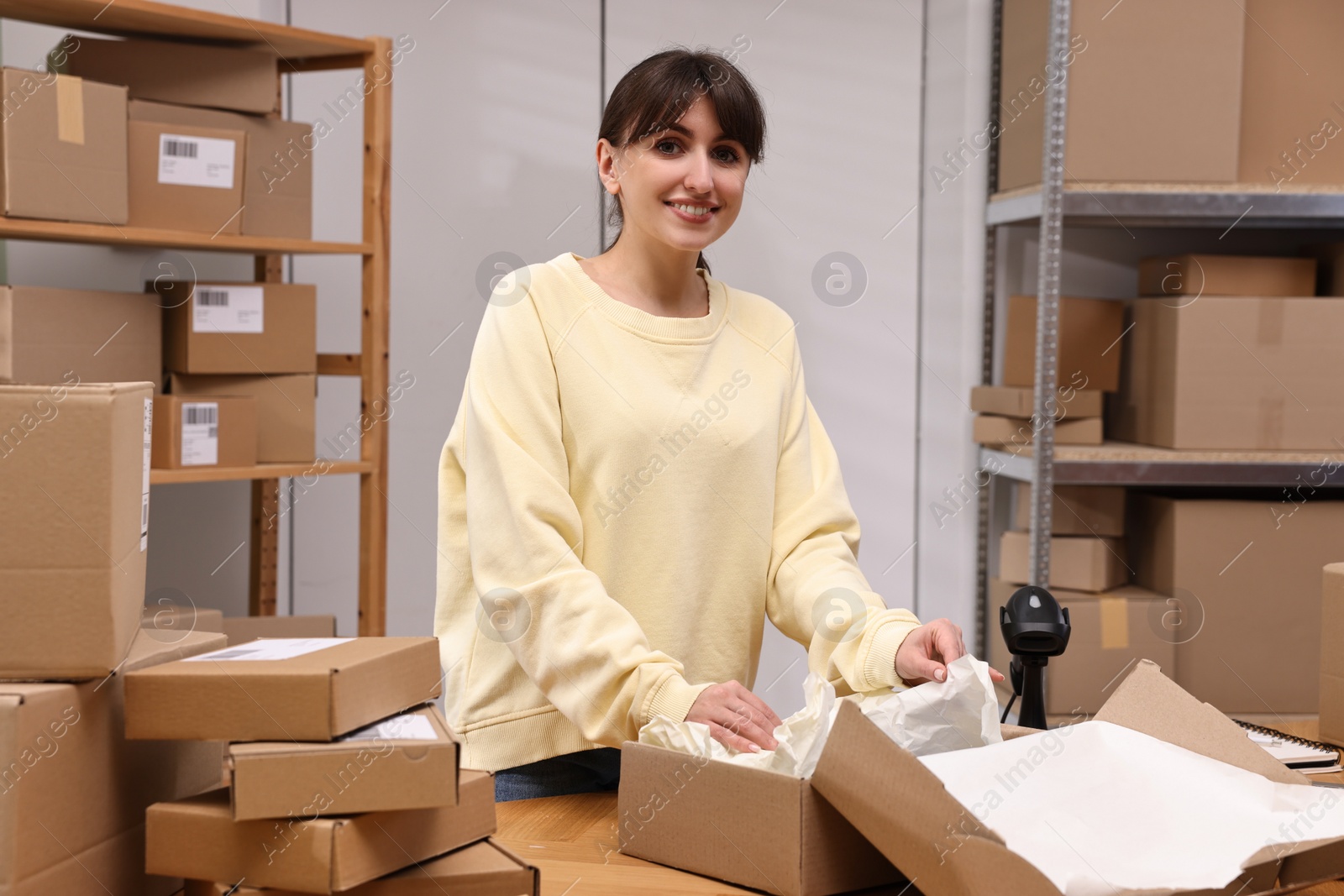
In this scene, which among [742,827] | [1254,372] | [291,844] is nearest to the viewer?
[291,844]

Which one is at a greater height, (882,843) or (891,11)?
(891,11)

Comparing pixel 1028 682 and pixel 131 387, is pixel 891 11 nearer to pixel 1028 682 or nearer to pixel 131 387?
pixel 1028 682

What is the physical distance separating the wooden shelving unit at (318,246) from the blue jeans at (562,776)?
1109mm

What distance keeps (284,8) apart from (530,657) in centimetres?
179

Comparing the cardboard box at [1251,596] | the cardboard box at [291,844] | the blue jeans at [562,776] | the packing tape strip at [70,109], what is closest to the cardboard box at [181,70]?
the packing tape strip at [70,109]

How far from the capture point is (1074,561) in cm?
239

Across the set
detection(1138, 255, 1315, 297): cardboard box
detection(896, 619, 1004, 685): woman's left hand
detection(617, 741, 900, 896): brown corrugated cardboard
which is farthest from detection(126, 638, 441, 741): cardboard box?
detection(1138, 255, 1315, 297): cardboard box

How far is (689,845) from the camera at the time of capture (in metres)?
0.84

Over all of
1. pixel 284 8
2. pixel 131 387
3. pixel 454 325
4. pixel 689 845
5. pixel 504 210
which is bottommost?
pixel 689 845

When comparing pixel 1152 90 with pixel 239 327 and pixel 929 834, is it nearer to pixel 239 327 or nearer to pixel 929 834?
pixel 239 327

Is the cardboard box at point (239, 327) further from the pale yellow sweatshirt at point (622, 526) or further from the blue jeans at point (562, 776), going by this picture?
the blue jeans at point (562, 776)

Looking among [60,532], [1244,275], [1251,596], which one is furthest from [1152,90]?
[60,532]

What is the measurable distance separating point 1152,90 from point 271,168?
1693 mm

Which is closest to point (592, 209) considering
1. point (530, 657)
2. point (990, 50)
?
point (990, 50)
